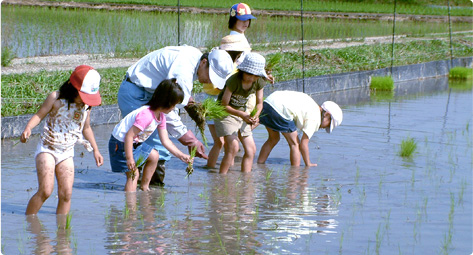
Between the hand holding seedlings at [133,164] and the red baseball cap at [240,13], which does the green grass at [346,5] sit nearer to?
the red baseball cap at [240,13]

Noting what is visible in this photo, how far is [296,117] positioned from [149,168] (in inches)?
67.4

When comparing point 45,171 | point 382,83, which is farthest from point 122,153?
point 382,83

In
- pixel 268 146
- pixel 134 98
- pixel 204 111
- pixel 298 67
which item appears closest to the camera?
pixel 134 98

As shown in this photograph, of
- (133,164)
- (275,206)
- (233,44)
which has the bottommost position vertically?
(275,206)

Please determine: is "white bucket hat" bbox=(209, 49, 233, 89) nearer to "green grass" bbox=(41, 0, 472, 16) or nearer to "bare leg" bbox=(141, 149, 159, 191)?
"bare leg" bbox=(141, 149, 159, 191)

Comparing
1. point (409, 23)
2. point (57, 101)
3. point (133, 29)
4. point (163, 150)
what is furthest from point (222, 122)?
point (409, 23)

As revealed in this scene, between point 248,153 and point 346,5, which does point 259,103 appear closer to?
point 248,153

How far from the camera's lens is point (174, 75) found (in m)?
5.94

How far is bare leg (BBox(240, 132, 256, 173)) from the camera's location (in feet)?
23.7

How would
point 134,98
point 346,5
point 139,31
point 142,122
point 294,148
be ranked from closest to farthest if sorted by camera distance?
point 142,122, point 134,98, point 294,148, point 139,31, point 346,5

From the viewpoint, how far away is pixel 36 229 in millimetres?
5156

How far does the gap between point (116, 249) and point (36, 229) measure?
2.21 ft

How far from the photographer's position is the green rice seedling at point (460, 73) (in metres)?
15.7

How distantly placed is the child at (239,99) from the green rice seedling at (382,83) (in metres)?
6.62
